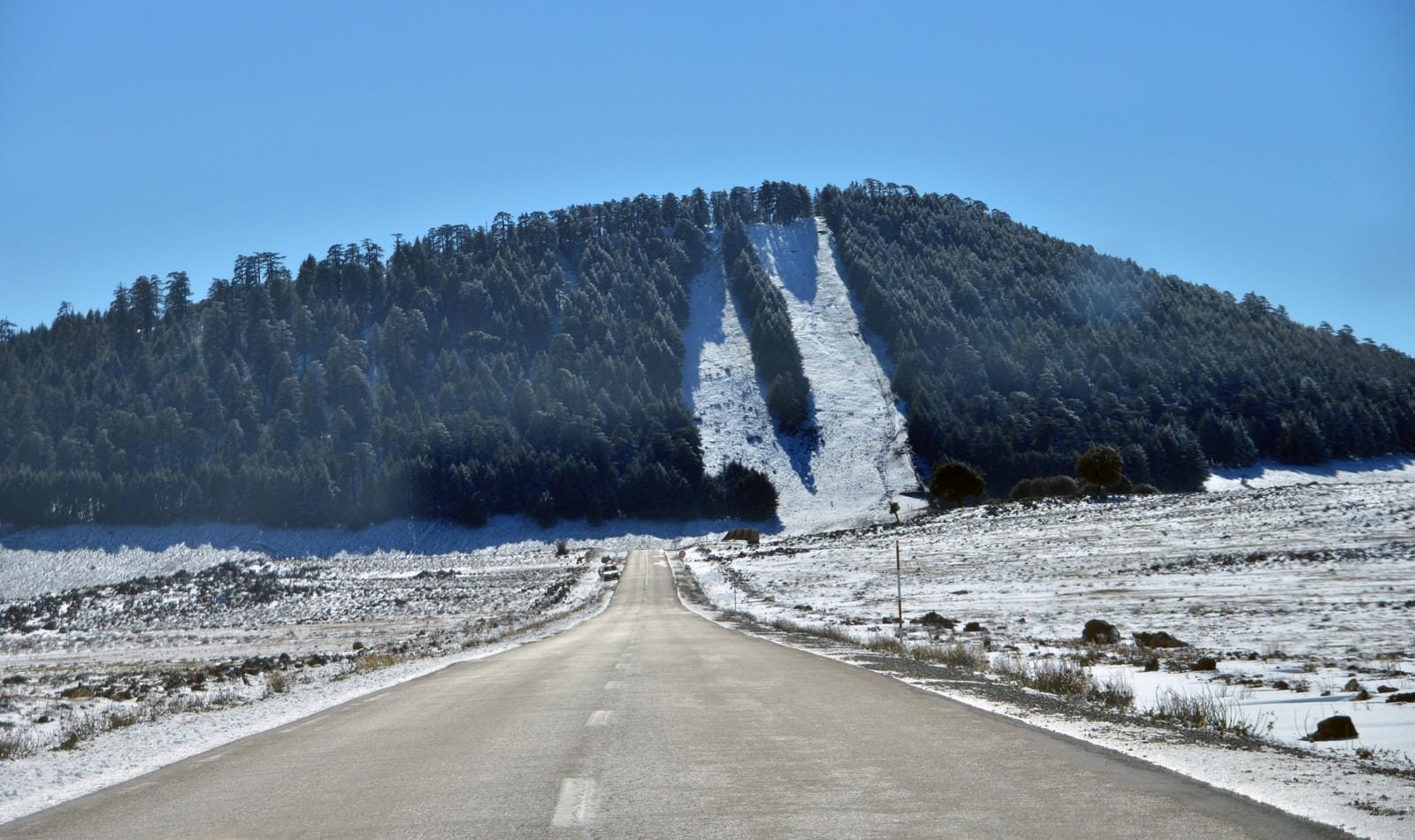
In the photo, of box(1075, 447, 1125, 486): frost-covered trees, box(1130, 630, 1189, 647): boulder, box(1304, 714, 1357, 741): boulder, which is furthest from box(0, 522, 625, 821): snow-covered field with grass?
box(1075, 447, 1125, 486): frost-covered trees

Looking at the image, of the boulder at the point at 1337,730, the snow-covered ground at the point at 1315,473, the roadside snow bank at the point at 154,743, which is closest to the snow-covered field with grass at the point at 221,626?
the roadside snow bank at the point at 154,743

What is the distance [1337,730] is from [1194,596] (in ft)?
91.5

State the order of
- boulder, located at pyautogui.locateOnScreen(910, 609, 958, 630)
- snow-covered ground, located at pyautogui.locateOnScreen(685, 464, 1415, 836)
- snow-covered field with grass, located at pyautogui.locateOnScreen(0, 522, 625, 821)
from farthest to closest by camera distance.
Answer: boulder, located at pyautogui.locateOnScreen(910, 609, 958, 630)
snow-covered field with grass, located at pyautogui.locateOnScreen(0, 522, 625, 821)
snow-covered ground, located at pyautogui.locateOnScreen(685, 464, 1415, 836)

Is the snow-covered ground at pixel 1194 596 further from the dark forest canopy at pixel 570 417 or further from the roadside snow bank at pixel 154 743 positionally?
the dark forest canopy at pixel 570 417

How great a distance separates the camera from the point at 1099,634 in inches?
1013

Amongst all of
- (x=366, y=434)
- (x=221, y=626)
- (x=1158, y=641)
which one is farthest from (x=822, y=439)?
(x=1158, y=641)

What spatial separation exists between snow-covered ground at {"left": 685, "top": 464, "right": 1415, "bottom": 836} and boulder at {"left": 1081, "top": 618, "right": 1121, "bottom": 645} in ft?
2.37

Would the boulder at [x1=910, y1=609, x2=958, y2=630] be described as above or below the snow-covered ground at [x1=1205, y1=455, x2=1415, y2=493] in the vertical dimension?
below

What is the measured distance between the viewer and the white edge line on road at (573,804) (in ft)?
24.3

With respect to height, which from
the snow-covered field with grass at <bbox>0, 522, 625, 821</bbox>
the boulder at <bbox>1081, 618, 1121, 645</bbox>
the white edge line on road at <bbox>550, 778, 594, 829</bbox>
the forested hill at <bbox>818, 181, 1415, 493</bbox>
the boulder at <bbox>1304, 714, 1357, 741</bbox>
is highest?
the forested hill at <bbox>818, 181, 1415, 493</bbox>

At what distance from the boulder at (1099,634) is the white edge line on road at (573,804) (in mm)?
19467

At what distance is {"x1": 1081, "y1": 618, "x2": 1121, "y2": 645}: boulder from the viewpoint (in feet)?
83.4

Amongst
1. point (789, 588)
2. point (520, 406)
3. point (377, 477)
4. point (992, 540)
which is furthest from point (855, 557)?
point (520, 406)

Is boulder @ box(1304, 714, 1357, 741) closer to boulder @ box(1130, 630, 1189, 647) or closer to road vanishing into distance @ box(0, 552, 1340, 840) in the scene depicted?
road vanishing into distance @ box(0, 552, 1340, 840)
